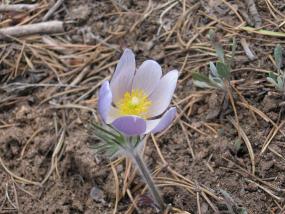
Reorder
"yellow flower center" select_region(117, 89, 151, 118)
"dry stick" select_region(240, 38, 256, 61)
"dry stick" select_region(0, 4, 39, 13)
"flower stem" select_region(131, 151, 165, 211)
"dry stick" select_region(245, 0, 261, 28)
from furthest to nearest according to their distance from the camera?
"dry stick" select_region(0, 4, 39, 13) < "dry stick" select_region(245, 0, 261, 28) < "dry stick" select_region(240, 38, 256, 61) < "yellow flower center" select_region(117, 89, 151, 118) < "flower stem" select_region(131, 151, 165, 211)

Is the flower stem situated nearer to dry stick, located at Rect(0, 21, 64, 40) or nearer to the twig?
dry stick, located at Rect(0, 21, 64, 40)

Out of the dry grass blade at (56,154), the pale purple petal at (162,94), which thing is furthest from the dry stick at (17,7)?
the pale purple petal at (162,94)

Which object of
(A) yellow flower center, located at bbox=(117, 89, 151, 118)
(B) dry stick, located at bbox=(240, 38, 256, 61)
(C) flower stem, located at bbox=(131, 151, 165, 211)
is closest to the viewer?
(C) flower stem, located at bbox=(131, 151, 165, 211)

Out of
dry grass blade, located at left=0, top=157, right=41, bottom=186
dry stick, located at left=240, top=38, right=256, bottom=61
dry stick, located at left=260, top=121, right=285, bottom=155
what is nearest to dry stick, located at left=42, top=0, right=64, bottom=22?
dry grass blade, located at left=0, top=157, right=41, bottom=186

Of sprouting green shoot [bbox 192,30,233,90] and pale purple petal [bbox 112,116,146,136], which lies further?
sprouting green shoot [bbox 192,30,233,90]

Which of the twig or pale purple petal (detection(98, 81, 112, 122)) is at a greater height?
pale purple petal (detection(98, 81, 112, 122))

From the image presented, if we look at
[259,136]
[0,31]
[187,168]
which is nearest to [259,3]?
[259,136]
